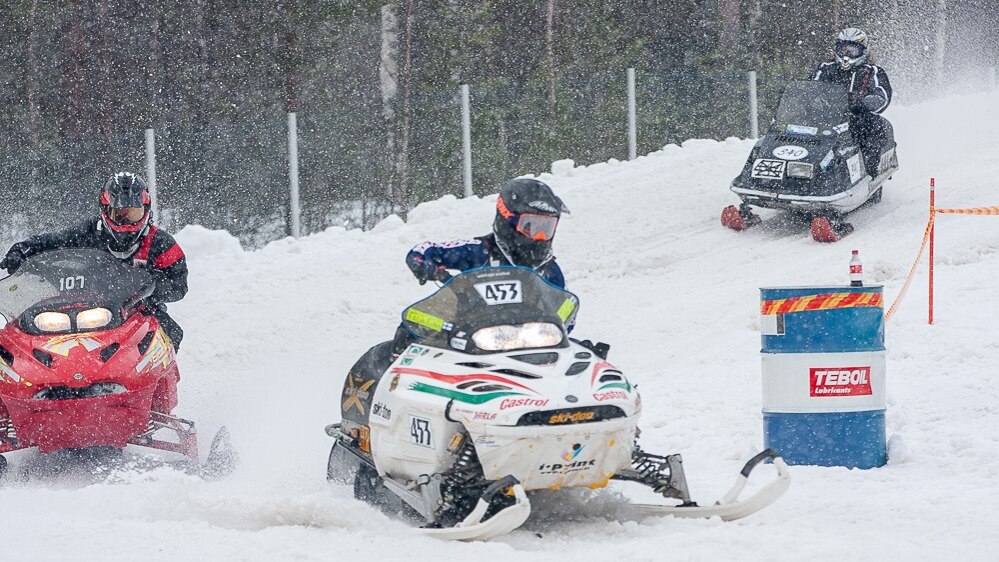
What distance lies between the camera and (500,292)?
5.79 metres

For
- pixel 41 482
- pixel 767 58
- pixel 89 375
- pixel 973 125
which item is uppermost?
pixel 767 58

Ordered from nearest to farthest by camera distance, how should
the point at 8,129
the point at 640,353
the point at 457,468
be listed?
the point at 457,468, the point at 640,353, the point at 8,129

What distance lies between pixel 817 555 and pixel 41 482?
4314 millimetres

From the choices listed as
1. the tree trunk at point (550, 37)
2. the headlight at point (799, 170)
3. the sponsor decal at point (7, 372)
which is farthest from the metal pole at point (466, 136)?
the sponsor decal at point (7, 372)

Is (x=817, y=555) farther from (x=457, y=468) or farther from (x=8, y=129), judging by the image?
(x=8, y=129)

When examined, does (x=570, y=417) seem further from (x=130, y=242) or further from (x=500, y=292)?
(x=130, y=242)

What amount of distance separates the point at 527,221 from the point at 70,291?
2.77 meters

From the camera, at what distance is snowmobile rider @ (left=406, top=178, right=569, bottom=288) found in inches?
246

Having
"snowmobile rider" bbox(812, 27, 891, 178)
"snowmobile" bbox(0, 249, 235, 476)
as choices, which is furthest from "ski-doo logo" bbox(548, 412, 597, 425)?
"snowmobile rider" bbox(812, 27, 891, 178)

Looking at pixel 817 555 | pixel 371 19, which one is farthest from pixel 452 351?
pixel 371 19

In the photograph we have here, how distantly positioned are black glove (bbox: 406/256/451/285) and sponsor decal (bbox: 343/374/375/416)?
592mm

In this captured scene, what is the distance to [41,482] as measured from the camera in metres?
6.96

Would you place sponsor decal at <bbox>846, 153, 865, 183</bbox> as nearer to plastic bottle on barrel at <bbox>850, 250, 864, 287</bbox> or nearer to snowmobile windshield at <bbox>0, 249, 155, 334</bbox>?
plastic bottle on barrel at <bbox>850, 250, 864, 287</bbox>

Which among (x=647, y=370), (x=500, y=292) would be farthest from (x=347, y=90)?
(x=500, y=292)
